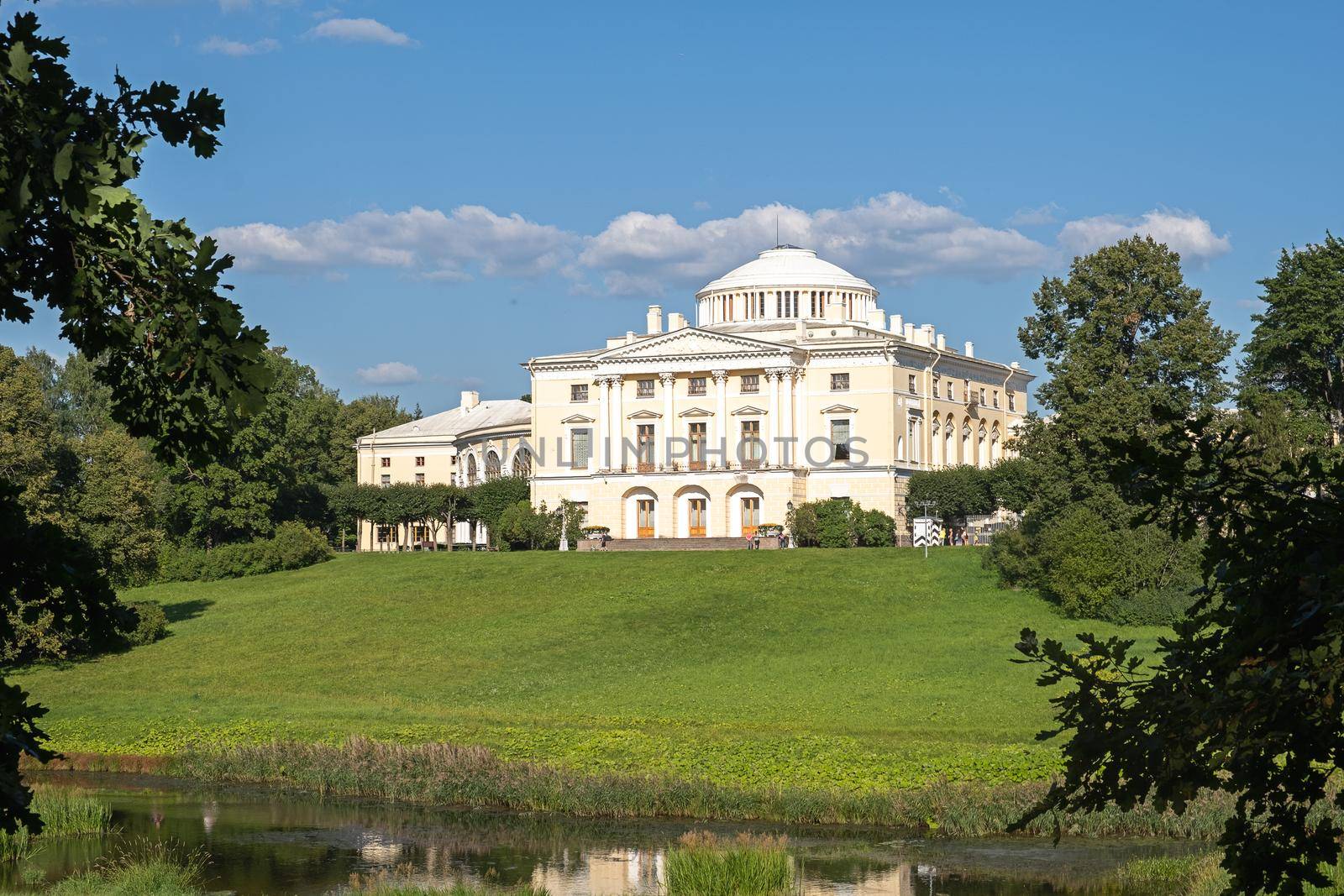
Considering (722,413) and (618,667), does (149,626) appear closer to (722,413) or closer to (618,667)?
Result: (618,667)

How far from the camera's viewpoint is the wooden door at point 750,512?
83.1m

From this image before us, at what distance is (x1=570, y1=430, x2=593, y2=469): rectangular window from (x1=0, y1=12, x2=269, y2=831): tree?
78.8 m

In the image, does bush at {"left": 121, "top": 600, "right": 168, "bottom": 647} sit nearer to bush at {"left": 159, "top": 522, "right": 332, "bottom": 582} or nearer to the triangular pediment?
bush at {"left": 159, "top": 522, "right": 332, "bottom": 582}

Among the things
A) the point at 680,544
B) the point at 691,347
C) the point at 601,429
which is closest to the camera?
the point at 680,544

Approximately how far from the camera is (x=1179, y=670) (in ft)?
31.0

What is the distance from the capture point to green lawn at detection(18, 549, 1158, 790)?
32.8 m

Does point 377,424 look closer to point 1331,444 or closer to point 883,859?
point 1331,444

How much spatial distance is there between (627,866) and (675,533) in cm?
6041

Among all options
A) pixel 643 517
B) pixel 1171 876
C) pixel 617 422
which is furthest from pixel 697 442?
pixel 1171 876

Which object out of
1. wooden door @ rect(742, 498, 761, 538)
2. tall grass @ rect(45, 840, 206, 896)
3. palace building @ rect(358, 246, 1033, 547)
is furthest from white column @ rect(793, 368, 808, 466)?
tall grass @ rect(45, 840, 206, 896)

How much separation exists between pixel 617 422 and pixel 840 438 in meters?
12.2

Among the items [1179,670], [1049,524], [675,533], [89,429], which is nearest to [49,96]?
[1179,670]

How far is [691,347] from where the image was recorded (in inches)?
3366

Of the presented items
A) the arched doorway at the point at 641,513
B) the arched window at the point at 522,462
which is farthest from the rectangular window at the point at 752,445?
the arched window at the point at 522,462
